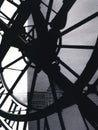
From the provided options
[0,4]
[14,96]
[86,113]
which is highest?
[0,4]

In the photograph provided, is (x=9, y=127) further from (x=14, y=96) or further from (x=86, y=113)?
(x=86, y=113)

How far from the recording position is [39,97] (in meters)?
6.61

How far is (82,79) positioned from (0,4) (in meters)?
2.12

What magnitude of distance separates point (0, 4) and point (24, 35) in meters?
0.80

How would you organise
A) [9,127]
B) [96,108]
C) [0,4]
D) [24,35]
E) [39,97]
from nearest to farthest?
1. [96,108]
2. [24,35]
3. [0,4]
4. [9,127]
5. [39,97]

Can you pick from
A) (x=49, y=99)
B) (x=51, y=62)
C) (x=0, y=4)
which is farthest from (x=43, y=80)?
(x=51, y=62)

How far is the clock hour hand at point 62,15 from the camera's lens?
13.1ft

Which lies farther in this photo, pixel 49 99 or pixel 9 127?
pixel 49 99

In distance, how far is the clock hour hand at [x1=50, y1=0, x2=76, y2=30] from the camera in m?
3.99

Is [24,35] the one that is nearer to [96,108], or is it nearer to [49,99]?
[96,108]

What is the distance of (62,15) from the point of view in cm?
402

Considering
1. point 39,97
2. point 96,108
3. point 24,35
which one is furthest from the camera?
point 39,97

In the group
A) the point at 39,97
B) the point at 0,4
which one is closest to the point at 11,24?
the point at 0,4

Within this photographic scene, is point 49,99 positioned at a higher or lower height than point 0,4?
lower
